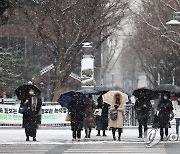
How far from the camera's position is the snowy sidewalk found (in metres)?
22.1

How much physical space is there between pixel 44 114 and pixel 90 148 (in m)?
9.56

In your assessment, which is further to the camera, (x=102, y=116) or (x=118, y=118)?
(x=102, y=116)

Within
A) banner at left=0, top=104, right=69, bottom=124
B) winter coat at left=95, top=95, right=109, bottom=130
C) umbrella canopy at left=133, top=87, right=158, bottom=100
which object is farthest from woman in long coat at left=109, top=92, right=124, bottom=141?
banner at left=0, top=104, right=69, bottom=124

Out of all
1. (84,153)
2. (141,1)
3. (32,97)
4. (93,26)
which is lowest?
(84,153)

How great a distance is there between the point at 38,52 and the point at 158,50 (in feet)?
40.0

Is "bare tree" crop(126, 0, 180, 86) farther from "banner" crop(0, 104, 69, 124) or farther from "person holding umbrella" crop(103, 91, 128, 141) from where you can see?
"person holding umbrella" crop(103, 91, 128, 141)

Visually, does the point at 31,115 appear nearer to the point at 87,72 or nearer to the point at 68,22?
the point at 87,72

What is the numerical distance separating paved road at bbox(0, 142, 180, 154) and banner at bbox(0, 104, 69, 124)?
7.77 m

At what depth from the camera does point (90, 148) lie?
1966 centimetres

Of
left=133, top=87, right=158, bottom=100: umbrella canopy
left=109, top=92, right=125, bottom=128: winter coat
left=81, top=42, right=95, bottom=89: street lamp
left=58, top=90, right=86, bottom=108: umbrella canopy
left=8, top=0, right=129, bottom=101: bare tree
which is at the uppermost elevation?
left=8, top=0, right=129, bottom=101: bare tree

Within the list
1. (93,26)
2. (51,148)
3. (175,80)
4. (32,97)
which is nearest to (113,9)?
(93,26)

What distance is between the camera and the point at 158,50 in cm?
5325

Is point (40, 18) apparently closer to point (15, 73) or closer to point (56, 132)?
point (15, 73)

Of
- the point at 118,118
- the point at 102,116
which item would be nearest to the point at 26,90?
the point at 102,116
